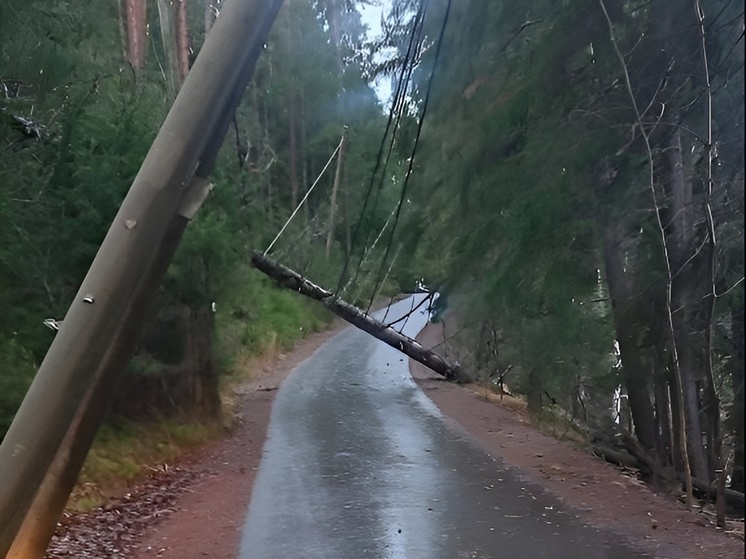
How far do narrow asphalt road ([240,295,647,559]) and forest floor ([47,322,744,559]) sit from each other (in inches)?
10.6

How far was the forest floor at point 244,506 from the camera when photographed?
676 centimetres

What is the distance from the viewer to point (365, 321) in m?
19.5

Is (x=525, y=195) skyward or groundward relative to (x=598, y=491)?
skyward

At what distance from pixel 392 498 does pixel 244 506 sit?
1.71m

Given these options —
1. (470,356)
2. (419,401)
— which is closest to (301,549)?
(419,401)

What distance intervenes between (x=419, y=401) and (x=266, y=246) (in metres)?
8.82

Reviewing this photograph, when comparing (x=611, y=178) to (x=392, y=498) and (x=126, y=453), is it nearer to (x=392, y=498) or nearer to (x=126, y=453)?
(x=392, y=498)

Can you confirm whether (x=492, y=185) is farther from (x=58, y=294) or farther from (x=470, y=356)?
(x=470, y=356)

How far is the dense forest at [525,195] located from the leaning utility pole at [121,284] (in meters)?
4.08

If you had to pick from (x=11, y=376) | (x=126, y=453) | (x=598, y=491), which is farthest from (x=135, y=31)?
(x=598, y=491)

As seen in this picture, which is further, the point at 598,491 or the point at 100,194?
the point at 100,194

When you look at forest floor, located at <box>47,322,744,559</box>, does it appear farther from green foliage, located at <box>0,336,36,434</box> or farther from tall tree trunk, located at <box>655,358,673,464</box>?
green foliage, located at <box>0,336,36,434</box>

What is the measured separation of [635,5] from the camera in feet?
28.9

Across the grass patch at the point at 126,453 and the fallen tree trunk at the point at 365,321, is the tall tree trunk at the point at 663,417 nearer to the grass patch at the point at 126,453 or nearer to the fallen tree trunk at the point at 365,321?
the grass patch at the point at 126,453
